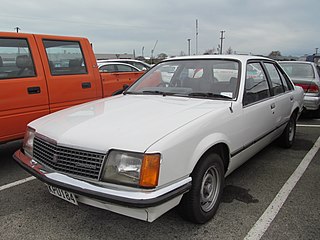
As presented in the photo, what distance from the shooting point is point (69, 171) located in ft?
7.75

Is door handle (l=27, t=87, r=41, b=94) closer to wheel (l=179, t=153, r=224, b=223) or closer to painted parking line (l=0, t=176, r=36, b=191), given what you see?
painted parking line (l=0, t=176, r=36, b=191)

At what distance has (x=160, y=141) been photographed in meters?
2.17

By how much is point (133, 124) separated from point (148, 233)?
98 cm

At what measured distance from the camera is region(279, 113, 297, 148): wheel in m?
4.78

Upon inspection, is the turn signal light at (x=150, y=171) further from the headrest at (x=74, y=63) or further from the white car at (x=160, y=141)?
the headrest at (x=74, y=63)

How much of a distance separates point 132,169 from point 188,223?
93 cm

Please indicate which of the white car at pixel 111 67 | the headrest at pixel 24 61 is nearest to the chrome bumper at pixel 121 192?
the headrest at pixel 24 61

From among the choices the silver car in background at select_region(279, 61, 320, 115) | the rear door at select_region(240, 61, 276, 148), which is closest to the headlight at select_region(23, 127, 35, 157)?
the rear door at select_region(240, 61, 276, 148)

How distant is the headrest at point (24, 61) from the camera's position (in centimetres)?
400

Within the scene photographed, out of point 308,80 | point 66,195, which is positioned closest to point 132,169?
point 66,195

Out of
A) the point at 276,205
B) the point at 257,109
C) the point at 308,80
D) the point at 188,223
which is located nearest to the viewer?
the point at 188,223

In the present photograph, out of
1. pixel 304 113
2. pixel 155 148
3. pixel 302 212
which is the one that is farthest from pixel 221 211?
pixel 304 113

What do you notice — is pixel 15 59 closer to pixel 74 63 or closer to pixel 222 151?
pixel 74 63

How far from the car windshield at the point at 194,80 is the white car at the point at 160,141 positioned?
0.04 ft
